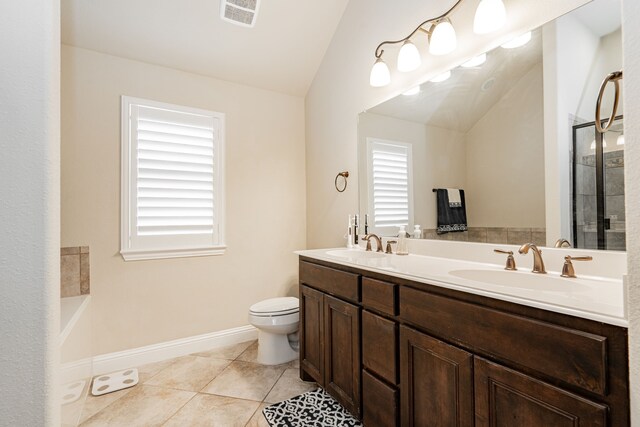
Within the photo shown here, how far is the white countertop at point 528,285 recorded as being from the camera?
30.4 inches

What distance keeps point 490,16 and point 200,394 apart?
2727mm

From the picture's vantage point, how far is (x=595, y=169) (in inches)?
45.1

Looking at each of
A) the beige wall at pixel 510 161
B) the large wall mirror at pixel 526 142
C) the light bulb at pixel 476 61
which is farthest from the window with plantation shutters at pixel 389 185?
the light bulb at pixel 476 61

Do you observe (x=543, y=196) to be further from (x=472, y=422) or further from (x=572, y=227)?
(x=472, y=422)

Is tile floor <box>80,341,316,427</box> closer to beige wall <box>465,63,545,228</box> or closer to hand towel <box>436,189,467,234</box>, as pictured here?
hand towel <box>436,189,467,234</box>

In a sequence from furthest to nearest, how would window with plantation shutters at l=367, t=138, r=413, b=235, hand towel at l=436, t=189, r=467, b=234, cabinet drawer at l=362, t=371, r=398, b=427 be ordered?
window with plantation shutters at l=367, t=138, r=413, b=235 < hand towel at l=436, t=189, r=467, b=234 < cabinet drawer at l=362, t=371, r=398, b=427

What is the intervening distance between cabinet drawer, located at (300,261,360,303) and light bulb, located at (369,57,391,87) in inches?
51.9

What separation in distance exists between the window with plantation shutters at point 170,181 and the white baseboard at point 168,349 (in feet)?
2.43

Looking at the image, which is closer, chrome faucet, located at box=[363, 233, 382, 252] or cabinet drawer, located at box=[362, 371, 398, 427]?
cabinet drawer, located at box=[362, 371, 398, 427]

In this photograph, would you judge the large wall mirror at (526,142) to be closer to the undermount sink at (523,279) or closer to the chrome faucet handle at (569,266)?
the chrome faucet handle at (569,266)

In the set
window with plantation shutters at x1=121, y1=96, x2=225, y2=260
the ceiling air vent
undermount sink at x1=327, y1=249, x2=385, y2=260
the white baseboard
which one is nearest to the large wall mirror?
undermount sink at x1=327, y1=249, x2=385, y2=260

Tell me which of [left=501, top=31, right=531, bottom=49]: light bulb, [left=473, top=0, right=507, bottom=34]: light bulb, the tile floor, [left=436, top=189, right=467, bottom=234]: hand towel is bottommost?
the tile floor

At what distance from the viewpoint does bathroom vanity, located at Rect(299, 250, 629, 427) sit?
2.42 feet

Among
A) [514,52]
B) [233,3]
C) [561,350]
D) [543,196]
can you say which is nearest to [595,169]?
[543,196]
